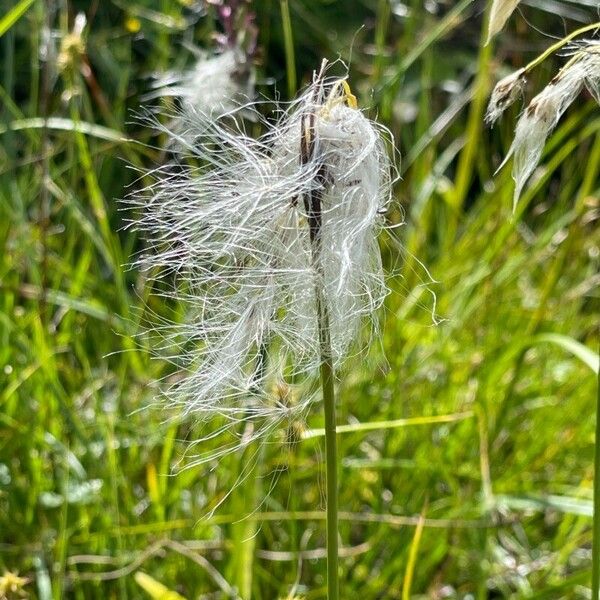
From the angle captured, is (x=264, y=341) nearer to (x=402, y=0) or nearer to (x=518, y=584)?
(x=518, y=584)

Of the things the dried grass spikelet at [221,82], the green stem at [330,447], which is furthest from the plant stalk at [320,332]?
the dried grass spikelet at [221,82]

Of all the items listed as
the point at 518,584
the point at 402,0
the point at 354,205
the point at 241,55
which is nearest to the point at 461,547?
the point at 518,584

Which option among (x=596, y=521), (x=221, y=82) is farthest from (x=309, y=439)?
(x=596, y=521)

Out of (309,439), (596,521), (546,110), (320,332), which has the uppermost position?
(546,110)

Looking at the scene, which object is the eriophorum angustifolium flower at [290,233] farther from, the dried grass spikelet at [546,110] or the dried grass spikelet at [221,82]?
the dried grass spikelet at [221,82]

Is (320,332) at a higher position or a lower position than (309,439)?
higher

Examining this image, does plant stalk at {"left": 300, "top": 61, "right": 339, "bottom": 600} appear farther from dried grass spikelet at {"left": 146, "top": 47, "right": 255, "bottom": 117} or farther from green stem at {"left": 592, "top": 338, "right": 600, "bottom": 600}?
dried grass spikelet at {"left": 146, "top": 47, "right": 255, "bottom": 117}

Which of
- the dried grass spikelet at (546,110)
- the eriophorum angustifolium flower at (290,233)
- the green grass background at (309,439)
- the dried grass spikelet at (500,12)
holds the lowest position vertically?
the green grass background at (309,439)

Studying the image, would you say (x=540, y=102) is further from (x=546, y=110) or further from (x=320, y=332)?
(x=320, y=332)
